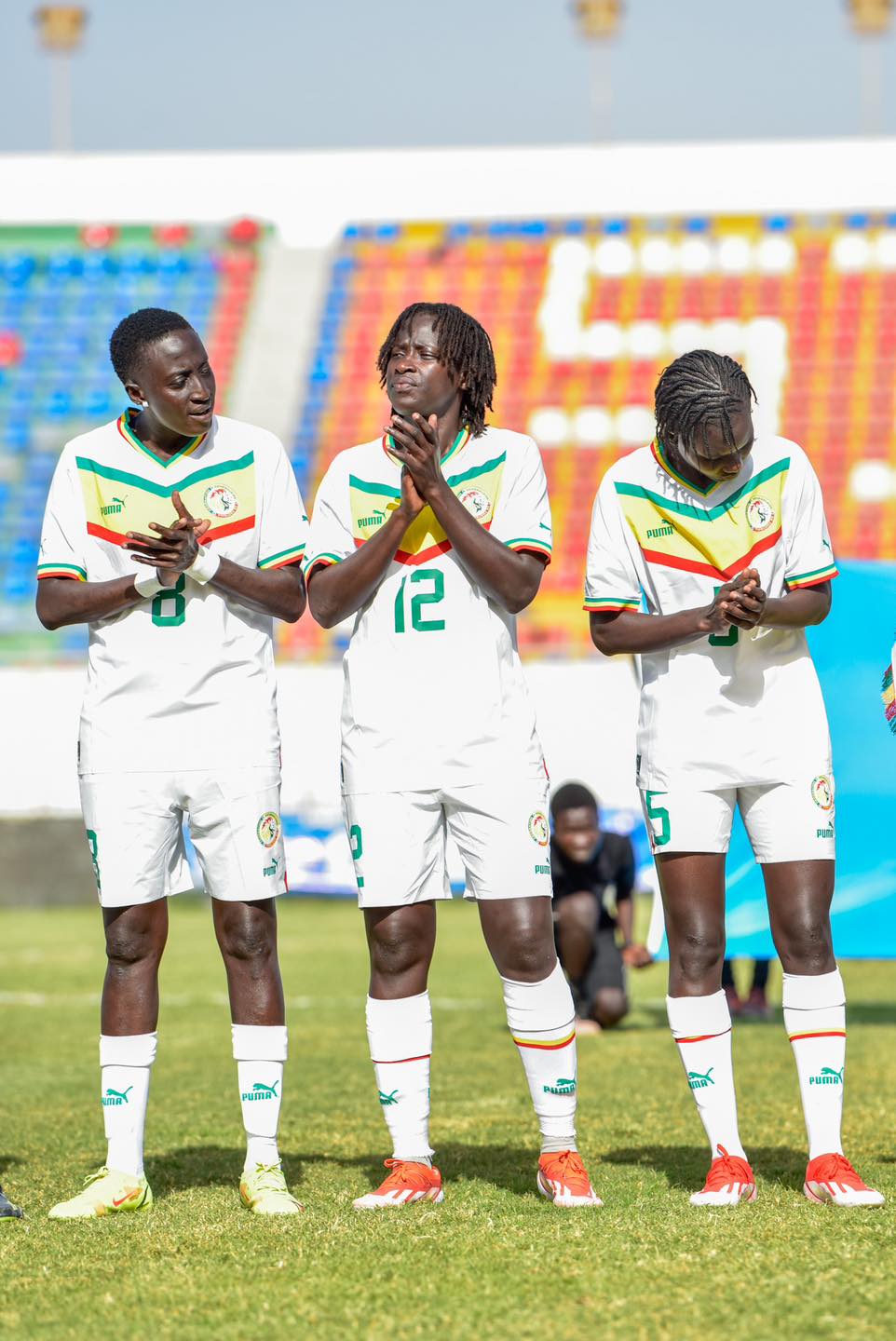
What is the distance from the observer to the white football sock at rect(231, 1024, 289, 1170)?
15.6 feet

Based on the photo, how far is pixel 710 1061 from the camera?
4.62 m

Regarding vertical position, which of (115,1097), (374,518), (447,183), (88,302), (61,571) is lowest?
(115,1097)

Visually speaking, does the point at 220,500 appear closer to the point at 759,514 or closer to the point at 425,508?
the point at 425,508

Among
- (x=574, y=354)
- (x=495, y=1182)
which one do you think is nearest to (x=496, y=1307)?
(x=495, y=1182)

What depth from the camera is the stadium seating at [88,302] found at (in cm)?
2452

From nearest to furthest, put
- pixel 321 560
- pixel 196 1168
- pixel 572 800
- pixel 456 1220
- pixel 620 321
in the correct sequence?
pixel 456 1220 → pixel 321 560 → pixel 196 1168 → pixel 572 800 → pixel 620 321

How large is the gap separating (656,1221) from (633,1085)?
9.21 feet

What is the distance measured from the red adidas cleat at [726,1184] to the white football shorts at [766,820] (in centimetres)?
78

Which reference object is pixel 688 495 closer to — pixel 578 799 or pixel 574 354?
pixel 578 799

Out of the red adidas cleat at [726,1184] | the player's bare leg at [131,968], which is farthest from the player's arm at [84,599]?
the red adidas cleat at [726,1184]

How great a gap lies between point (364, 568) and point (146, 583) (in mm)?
582

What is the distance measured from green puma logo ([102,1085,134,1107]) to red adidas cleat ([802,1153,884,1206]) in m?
1.82

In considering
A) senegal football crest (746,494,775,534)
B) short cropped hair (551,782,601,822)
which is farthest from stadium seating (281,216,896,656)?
senegal football crest (746,494,775,534)

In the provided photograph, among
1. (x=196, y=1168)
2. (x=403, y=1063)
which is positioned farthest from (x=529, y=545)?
(x=196, y=1168)
